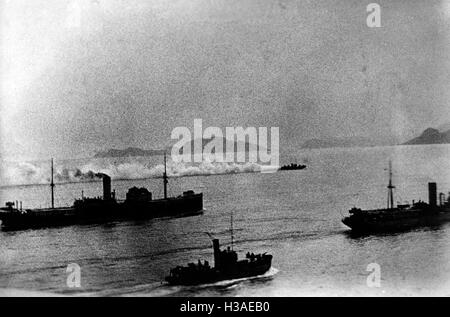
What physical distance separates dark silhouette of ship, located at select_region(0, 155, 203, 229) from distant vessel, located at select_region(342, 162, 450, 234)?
40.4ft

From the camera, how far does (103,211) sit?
127 feet

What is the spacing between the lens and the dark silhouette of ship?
36.7 metres

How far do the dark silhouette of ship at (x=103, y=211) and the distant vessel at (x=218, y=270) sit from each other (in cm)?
1895

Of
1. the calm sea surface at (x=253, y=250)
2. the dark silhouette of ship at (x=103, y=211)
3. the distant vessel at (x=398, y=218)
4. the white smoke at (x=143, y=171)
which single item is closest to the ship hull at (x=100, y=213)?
the dark silhouette of ship at (x=103, y=211)

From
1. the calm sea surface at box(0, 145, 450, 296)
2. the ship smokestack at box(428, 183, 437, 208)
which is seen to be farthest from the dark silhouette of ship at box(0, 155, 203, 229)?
the ship smokestack at box(428, 183, 437, 208)

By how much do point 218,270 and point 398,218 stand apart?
15.2m

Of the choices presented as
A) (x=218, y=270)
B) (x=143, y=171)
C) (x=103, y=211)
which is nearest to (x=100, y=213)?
(x=103, y=211)

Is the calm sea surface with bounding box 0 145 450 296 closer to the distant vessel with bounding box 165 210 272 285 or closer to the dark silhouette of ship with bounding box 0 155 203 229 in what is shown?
the distant vessel with bounding box 165 210 272 285

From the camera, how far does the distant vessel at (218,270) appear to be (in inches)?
704

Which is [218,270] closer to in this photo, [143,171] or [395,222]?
[395,222]

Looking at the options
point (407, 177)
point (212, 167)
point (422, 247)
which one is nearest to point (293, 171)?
point (212, 167)

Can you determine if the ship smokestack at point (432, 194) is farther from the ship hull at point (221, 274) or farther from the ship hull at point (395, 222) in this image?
the ship hull at point (221, 274)

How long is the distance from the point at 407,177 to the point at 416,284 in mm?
37460

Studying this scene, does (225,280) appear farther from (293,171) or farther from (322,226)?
(293,171)
